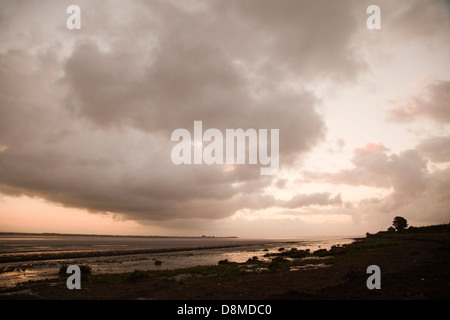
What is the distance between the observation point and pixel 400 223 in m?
140

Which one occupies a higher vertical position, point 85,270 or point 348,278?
point 348,278

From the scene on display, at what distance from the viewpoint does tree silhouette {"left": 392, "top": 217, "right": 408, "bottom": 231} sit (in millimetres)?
139150

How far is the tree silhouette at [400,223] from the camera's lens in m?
139

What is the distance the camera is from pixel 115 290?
21875 millimetres
